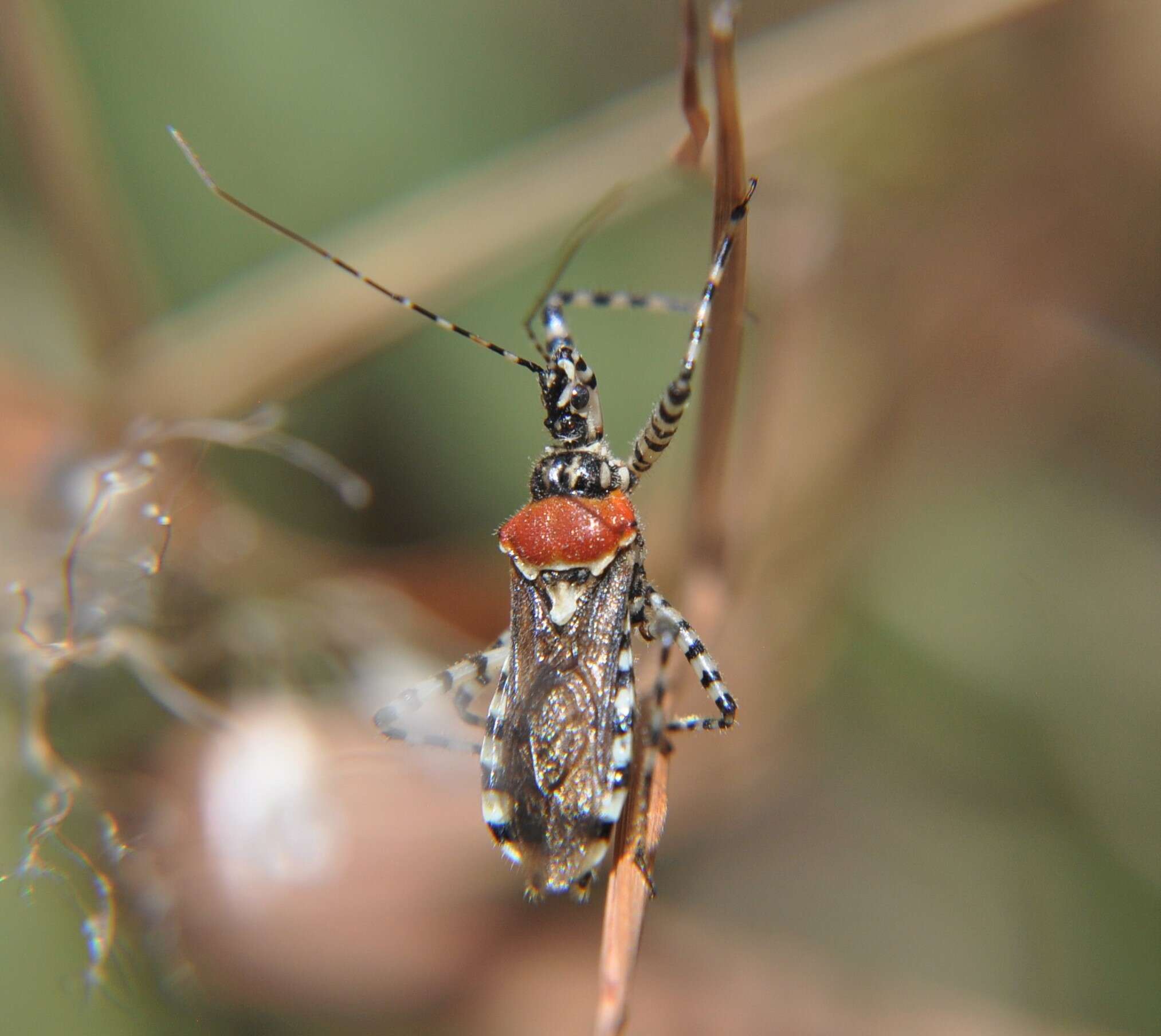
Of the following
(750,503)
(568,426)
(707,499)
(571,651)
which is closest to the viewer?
(571,651)

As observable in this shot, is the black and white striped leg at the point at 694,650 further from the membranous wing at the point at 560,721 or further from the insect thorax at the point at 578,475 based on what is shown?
the insect thorax at the point at 578,475

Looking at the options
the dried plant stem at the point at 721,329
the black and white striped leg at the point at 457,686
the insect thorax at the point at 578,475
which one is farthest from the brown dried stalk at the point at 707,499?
the black and white striped leg at the point at 457,686

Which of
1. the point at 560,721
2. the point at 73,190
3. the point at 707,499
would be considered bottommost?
the point at 560,721

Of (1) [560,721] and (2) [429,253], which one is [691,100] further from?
(2) [429,253]

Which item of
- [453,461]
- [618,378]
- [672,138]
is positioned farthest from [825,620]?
[672,138]

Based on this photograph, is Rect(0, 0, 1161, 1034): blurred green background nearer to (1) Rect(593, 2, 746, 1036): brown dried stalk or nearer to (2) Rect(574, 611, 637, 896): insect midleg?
(1) Rect(593, 2, 746, 1036): brown dried stalk

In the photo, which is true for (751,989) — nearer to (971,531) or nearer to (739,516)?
(739,516)

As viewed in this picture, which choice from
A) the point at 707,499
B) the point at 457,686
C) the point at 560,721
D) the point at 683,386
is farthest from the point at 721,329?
the point at 457,686
